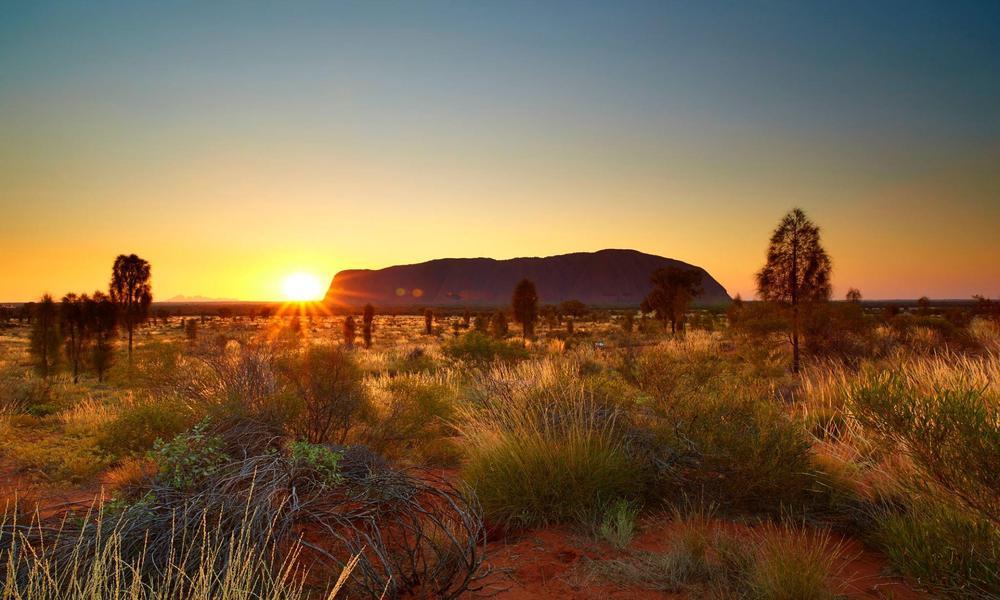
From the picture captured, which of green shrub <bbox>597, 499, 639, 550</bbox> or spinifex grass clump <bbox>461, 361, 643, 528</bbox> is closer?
green shrub <bbox>597, 499, 639, 550</bbox>

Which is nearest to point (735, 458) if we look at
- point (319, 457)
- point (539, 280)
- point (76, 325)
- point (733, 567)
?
point (733, 567)

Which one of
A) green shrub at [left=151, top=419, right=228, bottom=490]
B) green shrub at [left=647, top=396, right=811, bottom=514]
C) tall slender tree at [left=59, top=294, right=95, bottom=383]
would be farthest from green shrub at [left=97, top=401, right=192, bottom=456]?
tall slender tree at [left=59, top=294, right=95, bottom=383]

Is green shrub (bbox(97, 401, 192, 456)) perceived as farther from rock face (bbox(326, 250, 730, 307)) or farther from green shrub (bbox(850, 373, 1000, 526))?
rock face (bbox(326, 250, 730, 307))

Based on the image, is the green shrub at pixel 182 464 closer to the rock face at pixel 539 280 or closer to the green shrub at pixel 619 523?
the green shrub at pixel 619 523

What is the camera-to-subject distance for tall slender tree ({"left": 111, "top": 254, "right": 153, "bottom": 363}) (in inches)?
1061

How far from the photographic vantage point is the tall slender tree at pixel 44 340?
1659 cm

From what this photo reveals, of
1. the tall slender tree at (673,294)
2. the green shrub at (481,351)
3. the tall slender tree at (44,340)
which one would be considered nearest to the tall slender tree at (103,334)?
the tall slender tree at (44,340)

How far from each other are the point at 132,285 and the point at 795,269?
2938cm

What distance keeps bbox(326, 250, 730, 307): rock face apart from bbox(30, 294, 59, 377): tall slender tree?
490ft

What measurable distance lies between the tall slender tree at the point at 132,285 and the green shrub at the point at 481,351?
19318 mm

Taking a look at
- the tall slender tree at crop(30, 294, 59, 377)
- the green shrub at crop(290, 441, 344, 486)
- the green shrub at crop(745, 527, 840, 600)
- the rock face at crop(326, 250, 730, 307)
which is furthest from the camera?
the rock face at crop(326, 250, 730, 307)

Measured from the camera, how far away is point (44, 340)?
16609 millimetres

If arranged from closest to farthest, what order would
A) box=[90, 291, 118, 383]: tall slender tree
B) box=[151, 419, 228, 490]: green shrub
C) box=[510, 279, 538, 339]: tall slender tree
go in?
box=[151, 419, 228, 490]: green shrub, box=[90, 291, 118, 383]: tall slender tree, box=[510, 279, 538, 339]: tall slender tree

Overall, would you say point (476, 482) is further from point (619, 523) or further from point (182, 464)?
point (182, 464)
